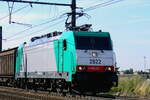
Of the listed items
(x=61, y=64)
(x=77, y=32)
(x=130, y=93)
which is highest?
(x=77, y=32)

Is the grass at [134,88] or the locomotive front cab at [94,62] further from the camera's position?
the grass at [134,88]

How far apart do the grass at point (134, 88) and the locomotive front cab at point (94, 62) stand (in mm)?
4461

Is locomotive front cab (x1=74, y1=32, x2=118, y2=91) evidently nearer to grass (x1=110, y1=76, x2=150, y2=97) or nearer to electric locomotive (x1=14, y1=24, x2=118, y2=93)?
electric locomotive (x1=14, y1=24, x2=118, y2=93)

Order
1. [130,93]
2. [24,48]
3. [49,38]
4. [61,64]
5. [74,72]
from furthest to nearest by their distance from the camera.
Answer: [24,48]
[130,93]
[49,38]
[61,64]
[74,72]

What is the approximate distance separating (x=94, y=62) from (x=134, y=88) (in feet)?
23.4

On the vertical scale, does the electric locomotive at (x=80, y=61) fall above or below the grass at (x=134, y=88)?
above

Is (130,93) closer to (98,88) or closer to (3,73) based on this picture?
(98,88)

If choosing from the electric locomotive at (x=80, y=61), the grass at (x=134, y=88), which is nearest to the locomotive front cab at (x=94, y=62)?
the electric locomotive at (x=80, y=61)

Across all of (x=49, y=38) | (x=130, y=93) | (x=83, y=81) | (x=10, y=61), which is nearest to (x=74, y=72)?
(x=83, y=81)

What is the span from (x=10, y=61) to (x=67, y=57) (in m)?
14.1

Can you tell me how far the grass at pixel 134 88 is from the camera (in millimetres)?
25203

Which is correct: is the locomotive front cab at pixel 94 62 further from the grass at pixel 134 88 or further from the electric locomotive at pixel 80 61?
the grass at pixel 134 88

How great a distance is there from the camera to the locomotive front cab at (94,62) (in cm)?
2015

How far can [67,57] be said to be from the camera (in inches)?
824
